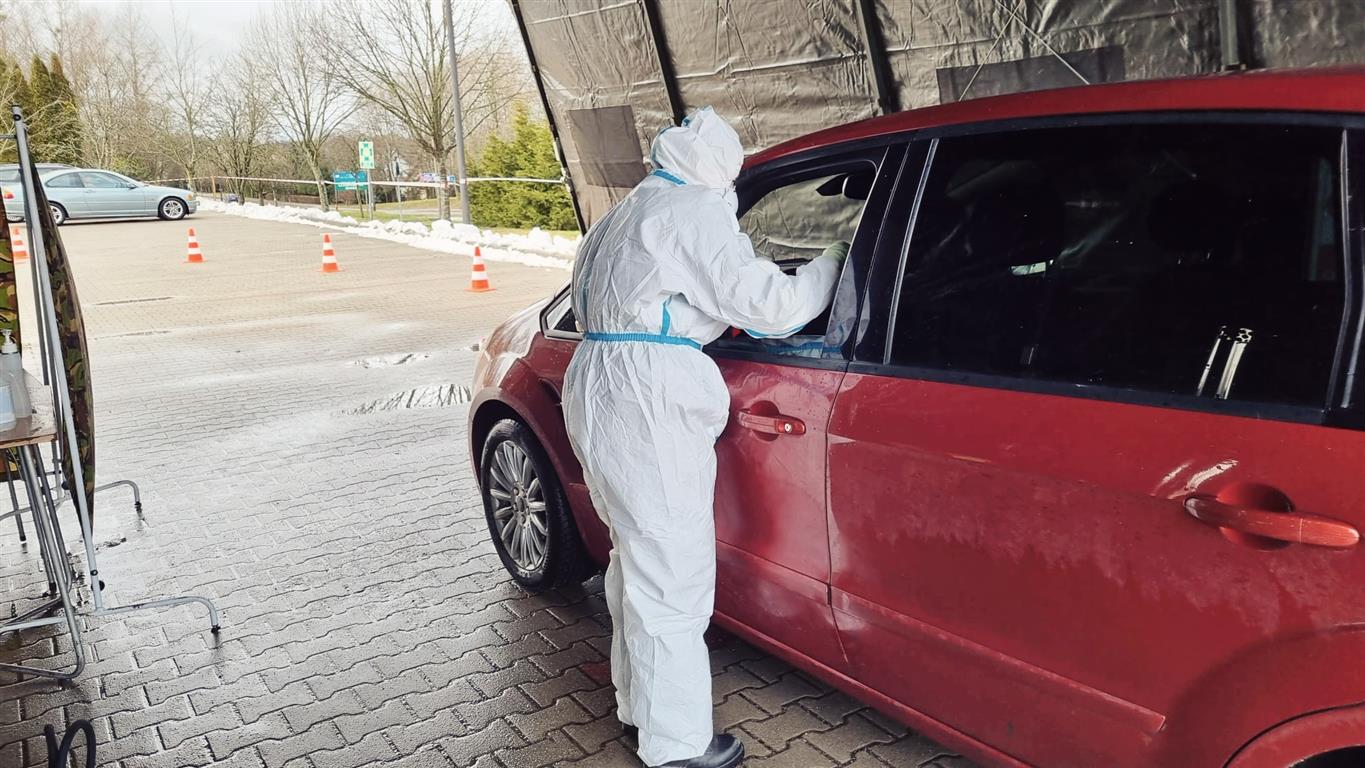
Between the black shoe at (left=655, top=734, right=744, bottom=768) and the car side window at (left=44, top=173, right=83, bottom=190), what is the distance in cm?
Result: 2930

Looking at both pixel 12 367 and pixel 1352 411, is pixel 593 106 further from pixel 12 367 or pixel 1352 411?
pixel 1352 411

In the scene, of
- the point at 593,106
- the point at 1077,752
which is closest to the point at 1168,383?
→ the point at 1077,752

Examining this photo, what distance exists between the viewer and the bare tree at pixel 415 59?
2861cm

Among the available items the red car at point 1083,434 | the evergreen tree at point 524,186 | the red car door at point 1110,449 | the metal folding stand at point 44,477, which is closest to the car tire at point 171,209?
the evergreen tree at point 524,186

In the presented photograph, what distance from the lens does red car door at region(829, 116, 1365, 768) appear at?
175cm

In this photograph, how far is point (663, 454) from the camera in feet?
8.71

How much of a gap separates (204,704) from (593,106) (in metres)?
6.46

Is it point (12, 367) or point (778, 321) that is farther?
point (12, 367)

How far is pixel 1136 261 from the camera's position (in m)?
2.09

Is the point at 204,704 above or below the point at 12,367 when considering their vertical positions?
below

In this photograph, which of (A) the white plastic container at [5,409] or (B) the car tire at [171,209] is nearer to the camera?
(A) the white plastic container at [5,409]

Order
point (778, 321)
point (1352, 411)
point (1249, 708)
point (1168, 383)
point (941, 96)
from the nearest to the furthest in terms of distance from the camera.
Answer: point (1352, 411), point (1249, 708), point (1168, 383), point (778, 321), point (941, 96)

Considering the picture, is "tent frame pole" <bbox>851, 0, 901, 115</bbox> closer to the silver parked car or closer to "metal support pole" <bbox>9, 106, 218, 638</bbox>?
"metal support pole" <bbox>9, 106, 218, 638</bbox>

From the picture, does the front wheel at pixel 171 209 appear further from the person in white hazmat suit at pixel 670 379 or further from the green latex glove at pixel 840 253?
the green latex glove at pixel 840 253
